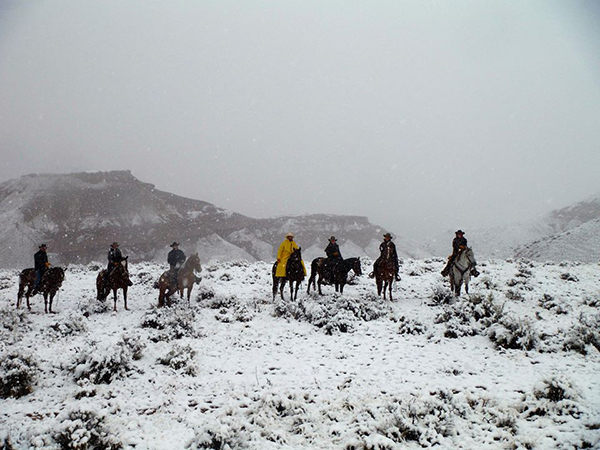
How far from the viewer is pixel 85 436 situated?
4574 millimetres

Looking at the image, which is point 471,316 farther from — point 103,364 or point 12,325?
point 12,325

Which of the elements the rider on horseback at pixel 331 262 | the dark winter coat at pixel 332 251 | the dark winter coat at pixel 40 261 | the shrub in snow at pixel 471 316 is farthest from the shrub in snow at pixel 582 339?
the dark winter coat at pixel 40 261

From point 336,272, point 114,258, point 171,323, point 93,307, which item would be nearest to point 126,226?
point 114,258

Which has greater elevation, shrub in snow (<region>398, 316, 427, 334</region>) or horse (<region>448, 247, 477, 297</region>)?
horse (<region>448, 247, 477, 297</region>)

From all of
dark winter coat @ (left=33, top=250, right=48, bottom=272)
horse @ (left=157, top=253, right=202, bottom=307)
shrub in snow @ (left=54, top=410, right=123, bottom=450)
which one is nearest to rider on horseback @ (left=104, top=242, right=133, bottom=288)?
horse @ (left=157, top=253, right=202, bottom=307)

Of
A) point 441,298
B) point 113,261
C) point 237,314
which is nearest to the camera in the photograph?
point 237,314

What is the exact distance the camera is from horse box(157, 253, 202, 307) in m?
12.4

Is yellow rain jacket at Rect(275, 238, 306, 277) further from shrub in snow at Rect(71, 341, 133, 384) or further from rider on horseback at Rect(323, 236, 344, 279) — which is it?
shrub in snow at Rect(71, 341, 133, 384)

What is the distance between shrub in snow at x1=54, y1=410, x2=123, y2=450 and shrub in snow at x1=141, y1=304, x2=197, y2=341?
4167 millimetres

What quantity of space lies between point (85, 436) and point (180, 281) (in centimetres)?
852

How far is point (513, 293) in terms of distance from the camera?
41.8ft

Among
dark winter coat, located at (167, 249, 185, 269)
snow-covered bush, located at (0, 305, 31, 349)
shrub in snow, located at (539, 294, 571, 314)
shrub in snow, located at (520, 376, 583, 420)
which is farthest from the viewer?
dark winter coat, located at (167, 249, 185, 269)

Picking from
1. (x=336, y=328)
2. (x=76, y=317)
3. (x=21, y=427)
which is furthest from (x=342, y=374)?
(x=76, y=317)

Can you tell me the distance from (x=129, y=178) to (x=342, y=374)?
304ft
